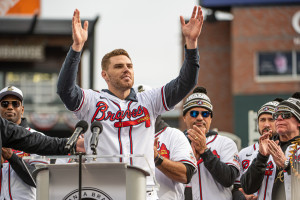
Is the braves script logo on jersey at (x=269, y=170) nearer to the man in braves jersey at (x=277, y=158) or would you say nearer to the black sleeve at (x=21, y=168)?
the man in braves jersey at (x=277, y=158)

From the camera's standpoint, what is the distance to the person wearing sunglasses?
720cm

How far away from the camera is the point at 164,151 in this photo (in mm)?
6766

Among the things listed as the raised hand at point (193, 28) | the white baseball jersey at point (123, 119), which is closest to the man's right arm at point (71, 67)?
the white baseball jersey at point (123, 119)

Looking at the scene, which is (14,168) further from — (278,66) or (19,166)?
(278,66)

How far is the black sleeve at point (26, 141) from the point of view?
546cm

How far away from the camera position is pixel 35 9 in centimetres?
3300

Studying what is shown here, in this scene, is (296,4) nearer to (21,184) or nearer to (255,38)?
(255,38)

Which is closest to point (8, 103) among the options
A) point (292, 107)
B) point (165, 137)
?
point (165, 137)

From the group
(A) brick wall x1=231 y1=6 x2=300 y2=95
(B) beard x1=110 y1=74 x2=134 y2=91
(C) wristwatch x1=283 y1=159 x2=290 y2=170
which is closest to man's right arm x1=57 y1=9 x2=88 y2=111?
(B) beard x1=110 y1=74 x2=134 y2=91

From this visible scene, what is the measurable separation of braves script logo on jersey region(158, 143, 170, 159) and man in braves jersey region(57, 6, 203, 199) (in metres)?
0.80

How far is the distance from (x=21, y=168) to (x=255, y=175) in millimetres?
2511

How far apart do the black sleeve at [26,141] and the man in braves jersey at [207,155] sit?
1.73 meters

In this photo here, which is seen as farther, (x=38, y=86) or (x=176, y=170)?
(x=38, y=86)

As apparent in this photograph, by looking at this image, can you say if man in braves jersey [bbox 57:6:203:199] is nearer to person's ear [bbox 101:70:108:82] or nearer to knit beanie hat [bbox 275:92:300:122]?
person's ear [bbox 101:70:108:82]
